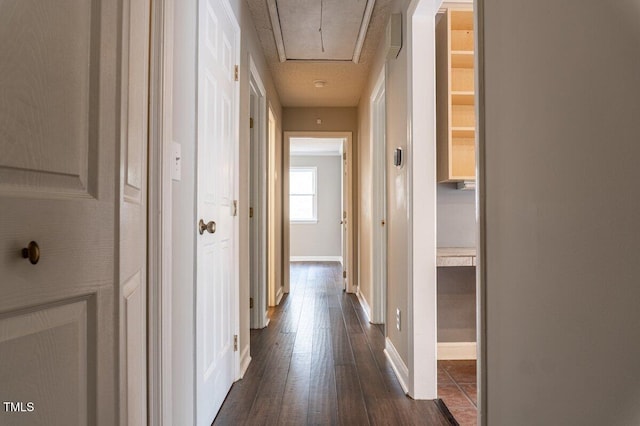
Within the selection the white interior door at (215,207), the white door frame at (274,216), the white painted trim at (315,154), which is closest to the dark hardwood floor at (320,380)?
the white interior door at (215,207)

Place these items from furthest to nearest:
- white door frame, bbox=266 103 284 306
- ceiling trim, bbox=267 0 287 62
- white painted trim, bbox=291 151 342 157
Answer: white painted trim, bbox=291 151 342 157, white door frame, bbox=266 103 284 306, ceiling trim, bbox=267 0 287 62

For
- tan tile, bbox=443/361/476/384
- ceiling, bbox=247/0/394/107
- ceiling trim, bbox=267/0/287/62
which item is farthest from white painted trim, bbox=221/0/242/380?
tan tile, bbox=443/361/476/384

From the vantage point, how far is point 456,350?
2838 millimetres

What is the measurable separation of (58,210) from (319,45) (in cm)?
319

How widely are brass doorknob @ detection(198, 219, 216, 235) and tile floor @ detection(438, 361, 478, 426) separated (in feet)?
4.97

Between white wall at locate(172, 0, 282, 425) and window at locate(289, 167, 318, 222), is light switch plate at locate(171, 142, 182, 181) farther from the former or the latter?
window at locate(289, 167, 318, 222)

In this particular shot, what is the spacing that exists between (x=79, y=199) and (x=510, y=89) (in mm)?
1076

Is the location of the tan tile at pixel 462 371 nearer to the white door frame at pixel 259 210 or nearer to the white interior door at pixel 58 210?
the white door frame at pixel 259 210

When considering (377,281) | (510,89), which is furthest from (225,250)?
(377,281)

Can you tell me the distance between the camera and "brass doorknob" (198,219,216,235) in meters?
1.74

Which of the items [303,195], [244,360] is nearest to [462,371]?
[244,360]

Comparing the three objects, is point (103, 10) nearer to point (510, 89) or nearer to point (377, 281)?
point (510, 89)

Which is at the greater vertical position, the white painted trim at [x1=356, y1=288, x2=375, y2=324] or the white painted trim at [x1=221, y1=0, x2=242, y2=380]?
the white painted trim at [x1=221, y1=0, x2=242, y2=380]

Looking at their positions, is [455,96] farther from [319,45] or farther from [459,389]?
Answer: [459,389]
